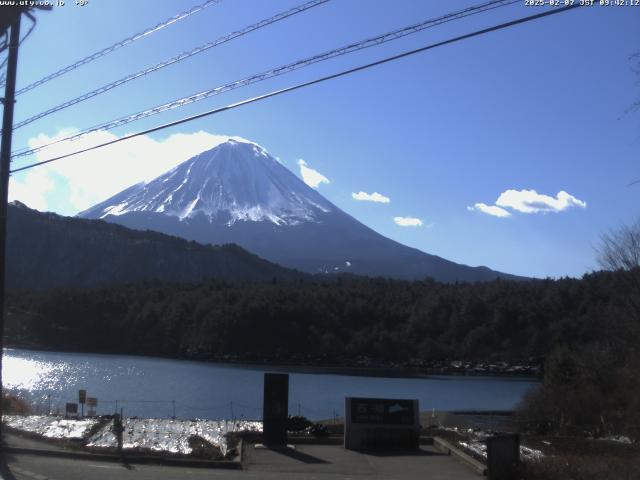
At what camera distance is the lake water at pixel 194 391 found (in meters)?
37.5

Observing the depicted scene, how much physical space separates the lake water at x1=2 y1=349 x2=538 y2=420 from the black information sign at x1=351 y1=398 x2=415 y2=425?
1281cm

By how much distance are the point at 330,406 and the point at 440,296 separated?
62719mm

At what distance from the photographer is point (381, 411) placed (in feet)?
62.4

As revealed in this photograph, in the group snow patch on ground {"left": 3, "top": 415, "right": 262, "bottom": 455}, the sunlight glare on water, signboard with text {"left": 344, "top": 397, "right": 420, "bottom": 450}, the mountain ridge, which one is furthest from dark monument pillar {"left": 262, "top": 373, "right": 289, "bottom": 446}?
the mountain ridge

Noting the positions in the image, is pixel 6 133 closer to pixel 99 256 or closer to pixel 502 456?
pixel 502 456

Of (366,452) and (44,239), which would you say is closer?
(366,452)

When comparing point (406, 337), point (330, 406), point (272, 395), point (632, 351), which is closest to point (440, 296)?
point (406, 337)

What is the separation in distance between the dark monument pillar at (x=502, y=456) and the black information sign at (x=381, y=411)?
5.01m

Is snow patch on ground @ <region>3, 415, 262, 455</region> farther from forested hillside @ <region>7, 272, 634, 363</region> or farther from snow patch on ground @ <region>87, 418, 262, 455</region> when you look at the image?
forested hillside @ <region>7, 272, 634, 363</region>

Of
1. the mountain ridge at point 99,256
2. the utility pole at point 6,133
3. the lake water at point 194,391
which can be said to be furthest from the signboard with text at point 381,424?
the mountain ridge at point 99,256

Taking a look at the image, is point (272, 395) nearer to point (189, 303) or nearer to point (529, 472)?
point (529, 472)

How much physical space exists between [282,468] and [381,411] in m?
3.75

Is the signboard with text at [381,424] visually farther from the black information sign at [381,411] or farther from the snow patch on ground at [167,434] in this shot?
the snow patch on ground at [167,434]

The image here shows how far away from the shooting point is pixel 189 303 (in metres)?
105
